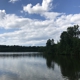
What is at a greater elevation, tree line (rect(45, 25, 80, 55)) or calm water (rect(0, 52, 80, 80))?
tree line (rect(45, 25, 80, 55))

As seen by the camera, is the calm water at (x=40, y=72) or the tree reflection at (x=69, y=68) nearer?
the calm water at (x=40, y=72)

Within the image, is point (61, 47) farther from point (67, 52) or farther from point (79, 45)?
point (79, 45)

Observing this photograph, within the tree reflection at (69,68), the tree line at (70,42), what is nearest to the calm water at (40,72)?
the tree reflection at (69,68)

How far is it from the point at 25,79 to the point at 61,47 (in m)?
86.3

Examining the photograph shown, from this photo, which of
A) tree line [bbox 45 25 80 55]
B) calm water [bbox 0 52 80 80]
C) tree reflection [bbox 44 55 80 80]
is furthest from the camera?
tree line [bbox 45 25 80 55]

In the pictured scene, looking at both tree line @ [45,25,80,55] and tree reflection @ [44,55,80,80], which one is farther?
tree line @ [45,25,80,55]

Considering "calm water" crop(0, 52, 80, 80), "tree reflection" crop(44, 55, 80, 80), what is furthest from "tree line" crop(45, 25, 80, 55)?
"calm water" crop(0, 52, 80, 80)

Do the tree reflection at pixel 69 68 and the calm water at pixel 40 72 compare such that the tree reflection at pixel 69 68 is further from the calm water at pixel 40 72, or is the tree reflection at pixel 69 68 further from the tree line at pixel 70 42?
the tree line at pixel 70 42

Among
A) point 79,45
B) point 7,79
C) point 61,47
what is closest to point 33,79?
point 7,79

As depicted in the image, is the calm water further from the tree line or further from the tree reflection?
the tree line

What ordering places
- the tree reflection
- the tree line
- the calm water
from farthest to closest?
the tree line < the tree reflection < the calm water

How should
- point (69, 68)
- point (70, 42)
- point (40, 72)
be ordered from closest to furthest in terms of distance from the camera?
point (40, 72), point (69, 68), point (70, 42)

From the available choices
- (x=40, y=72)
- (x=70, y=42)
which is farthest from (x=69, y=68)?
(x=70, y=42)

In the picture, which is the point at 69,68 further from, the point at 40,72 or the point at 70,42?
the point at 70,42
